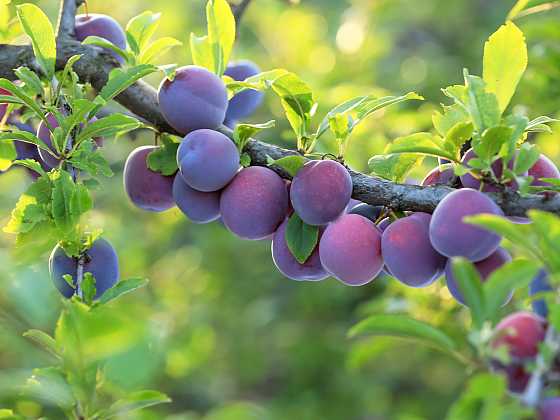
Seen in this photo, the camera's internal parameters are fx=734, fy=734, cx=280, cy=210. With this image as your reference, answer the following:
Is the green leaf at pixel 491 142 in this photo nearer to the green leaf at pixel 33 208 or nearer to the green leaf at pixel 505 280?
the green leaf at pixel 505 280

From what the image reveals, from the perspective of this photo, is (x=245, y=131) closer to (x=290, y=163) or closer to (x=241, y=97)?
(x=290, y=163)

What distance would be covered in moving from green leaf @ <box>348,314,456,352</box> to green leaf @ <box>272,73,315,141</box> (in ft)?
1.16

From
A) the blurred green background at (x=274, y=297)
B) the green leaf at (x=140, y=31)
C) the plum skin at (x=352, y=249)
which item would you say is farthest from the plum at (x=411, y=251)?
the blurred green background at (x=274, y=297)

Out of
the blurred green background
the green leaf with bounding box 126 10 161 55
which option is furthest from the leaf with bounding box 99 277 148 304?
the blurred green background

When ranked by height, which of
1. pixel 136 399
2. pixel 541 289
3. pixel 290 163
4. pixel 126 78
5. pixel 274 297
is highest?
pixel 126 78

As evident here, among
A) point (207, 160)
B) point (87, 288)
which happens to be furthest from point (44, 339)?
point (207, 160)

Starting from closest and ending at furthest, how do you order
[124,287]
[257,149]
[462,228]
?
[462,228]
[124,287]
[257,149]

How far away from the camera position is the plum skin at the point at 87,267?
3.31ft

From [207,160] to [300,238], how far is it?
0.52 feet

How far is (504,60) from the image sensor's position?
0.90 meters

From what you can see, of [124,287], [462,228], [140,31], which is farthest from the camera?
[140,31]

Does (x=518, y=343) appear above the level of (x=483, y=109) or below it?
below

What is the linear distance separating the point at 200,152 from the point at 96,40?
24cm

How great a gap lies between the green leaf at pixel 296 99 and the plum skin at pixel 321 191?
3.3 inches
